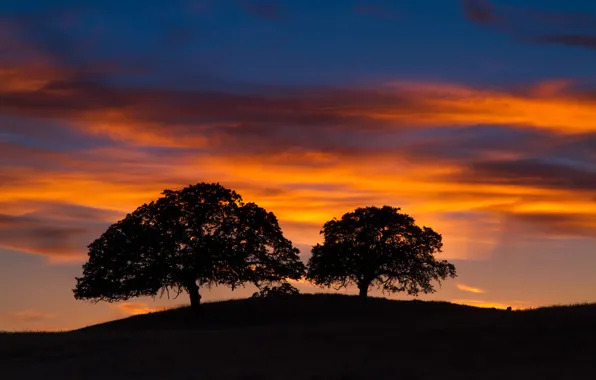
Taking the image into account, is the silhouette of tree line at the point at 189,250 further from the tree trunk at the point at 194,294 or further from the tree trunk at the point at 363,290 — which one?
the tree trunk at the point at 363,290

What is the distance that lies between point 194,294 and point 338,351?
26.9 metres

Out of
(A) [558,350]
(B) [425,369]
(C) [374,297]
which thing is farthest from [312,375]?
(C) [374,297]

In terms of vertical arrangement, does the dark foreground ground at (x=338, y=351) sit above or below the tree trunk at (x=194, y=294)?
below

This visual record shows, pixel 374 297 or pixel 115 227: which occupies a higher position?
pixel 115 227

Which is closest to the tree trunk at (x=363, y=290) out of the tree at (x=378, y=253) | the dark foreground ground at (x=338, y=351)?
the tree at (x=378, y=253)

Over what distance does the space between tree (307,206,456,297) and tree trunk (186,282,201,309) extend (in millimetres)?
14489

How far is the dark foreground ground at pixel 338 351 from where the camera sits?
37.2m

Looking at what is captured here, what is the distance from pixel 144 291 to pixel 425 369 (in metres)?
33.0

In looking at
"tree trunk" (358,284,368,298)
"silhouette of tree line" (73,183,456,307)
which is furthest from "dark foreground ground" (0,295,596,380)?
"tree trunk" (358,284,368,298)

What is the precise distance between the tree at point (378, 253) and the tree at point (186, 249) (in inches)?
491

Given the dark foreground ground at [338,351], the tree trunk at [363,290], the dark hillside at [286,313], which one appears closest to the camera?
the dark foreground ground at [338,351]

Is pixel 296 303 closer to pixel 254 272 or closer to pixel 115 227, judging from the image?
pixel 254 272

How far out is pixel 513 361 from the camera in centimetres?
3828

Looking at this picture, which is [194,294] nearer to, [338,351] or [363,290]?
[363,290]
